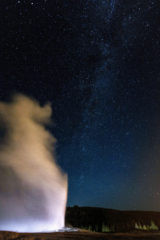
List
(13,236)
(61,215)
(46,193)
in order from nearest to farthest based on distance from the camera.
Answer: (13,236) < (61,215) < (46,193)

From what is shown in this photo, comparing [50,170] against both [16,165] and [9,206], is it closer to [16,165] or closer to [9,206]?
[16,165]

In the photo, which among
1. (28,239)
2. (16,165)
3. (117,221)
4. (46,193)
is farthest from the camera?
(117,221)

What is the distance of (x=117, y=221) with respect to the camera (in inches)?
1334

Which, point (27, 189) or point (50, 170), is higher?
point (50, 170)

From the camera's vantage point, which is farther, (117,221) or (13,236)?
(117,221)

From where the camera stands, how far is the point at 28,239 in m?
10.4

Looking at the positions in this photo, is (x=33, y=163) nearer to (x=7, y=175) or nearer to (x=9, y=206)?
(x=7, y=175)

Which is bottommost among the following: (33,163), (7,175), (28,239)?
(28,239)

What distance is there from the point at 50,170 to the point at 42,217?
7.21 m

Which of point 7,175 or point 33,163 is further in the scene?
point 33,163

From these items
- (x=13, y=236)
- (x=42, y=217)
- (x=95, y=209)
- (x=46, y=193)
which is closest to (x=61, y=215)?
(x=42, y=217)

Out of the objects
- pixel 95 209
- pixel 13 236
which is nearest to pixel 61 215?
pixel 13 236

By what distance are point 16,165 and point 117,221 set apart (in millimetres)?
19370

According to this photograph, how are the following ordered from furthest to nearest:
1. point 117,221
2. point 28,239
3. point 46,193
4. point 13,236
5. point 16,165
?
point 117,221 < point 16,165 < point 46,193 < point 13,236 < point 28,239
